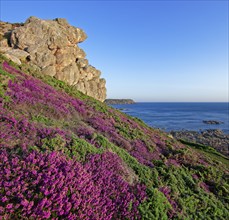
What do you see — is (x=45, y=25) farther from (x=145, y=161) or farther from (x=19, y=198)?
(x=19, y=198)

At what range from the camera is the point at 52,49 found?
42.7 meters

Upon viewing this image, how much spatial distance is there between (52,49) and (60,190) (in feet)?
141

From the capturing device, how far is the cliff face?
36.6 m

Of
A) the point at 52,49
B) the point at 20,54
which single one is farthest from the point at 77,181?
the point at 52,49

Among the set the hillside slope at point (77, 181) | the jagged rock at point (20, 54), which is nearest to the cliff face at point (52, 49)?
the jagged rock at point (20, 54)

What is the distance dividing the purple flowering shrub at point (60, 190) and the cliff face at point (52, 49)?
26.9m

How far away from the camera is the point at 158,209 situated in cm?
671

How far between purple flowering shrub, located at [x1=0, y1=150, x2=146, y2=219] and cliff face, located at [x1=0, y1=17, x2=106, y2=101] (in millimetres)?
26906

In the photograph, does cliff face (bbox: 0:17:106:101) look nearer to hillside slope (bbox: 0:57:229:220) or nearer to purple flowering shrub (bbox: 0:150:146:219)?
hillside slope (bbox: 0:57:229:220)

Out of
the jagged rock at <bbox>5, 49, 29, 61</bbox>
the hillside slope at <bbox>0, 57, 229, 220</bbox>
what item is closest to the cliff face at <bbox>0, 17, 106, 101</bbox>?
the jagged rock at <bbox>5, 49, 29, 61</bbox>

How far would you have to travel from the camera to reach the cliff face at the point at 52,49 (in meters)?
36.6

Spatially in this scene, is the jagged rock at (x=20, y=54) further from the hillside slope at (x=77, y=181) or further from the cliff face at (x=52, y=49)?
the hillside slope at (x=77, y=181)

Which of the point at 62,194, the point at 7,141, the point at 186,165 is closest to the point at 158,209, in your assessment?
the point at 62,194

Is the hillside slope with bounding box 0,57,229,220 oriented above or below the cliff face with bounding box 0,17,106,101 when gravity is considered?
below
